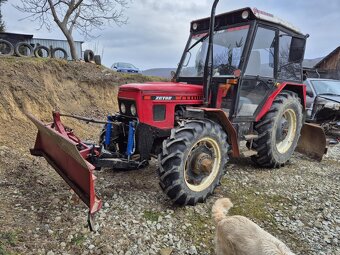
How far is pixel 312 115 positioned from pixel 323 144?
3.33 meters

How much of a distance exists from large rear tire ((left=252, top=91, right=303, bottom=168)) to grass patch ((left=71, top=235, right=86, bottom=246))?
322 cm

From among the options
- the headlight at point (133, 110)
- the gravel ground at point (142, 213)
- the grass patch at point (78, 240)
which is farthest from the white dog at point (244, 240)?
the headlight at point (133, 110)

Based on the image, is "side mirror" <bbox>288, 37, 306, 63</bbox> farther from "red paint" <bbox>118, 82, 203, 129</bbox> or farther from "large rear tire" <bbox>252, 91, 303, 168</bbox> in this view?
"red paint" <bbox>118, 82, 203, 129</bbox>

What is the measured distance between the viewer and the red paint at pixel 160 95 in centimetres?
417

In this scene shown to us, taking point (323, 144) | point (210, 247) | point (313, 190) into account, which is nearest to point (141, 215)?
point (210, 247)

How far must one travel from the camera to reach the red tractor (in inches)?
152

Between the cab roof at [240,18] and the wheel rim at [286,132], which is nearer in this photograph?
the cab roof at [240,18]

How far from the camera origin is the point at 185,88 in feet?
15.1

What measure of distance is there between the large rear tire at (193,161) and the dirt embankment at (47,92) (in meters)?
3.38

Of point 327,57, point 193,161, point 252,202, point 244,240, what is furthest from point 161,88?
point 327,57

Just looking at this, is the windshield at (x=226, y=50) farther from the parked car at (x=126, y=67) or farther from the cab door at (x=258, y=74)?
the parked car at (x=126, y=67)

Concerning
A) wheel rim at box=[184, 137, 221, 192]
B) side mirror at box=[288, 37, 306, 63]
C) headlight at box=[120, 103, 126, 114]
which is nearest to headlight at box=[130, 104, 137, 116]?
headlight at box=[120, 103, 126, 114]

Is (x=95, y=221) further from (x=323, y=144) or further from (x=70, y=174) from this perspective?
(x=323, y=144)

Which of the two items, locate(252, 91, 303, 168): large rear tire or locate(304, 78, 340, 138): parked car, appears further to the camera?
locate(304, 78, 340, 138): parked car
